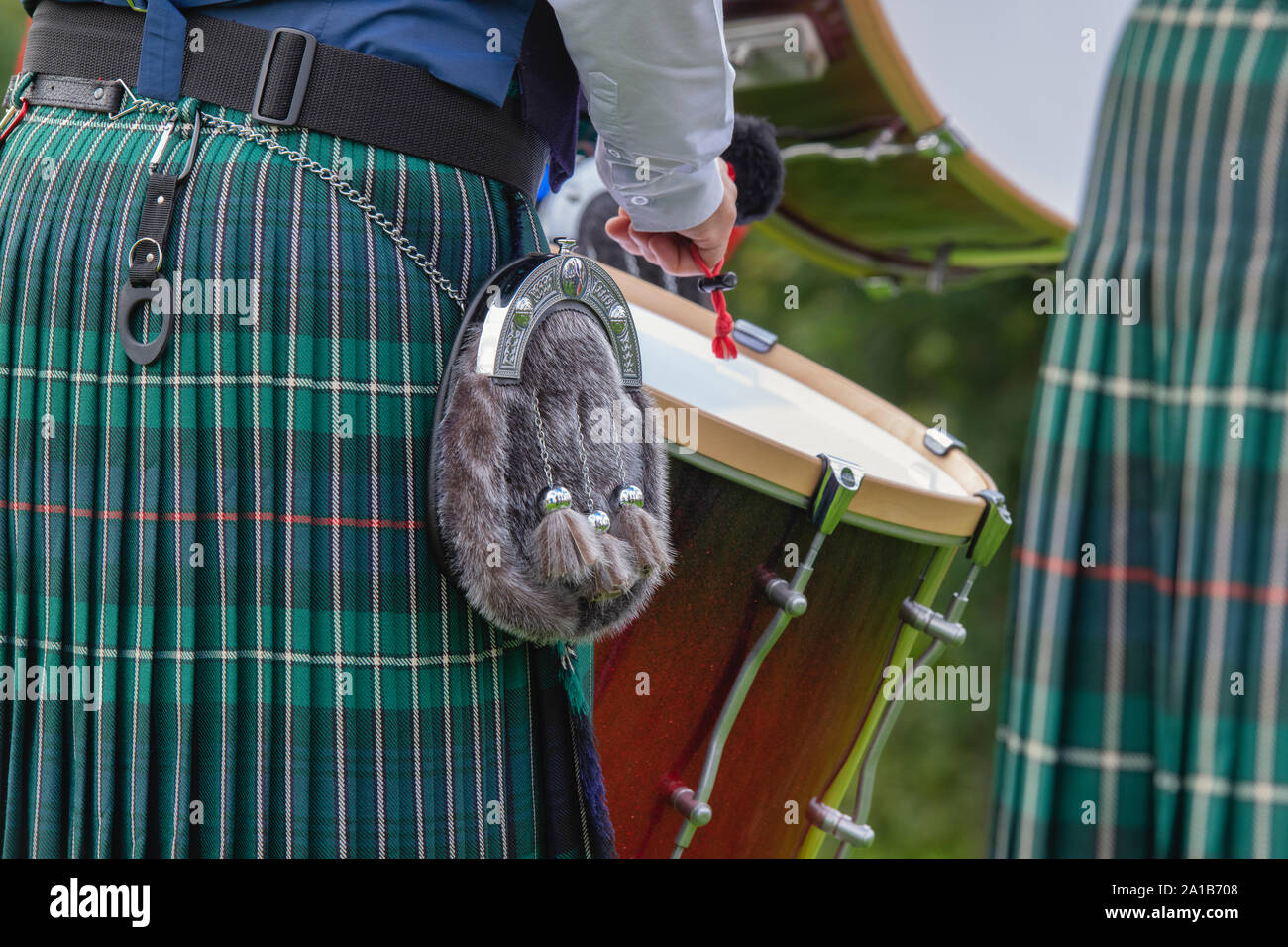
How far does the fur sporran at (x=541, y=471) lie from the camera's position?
1051 millimetres

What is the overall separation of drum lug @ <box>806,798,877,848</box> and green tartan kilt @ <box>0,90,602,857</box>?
0.67m

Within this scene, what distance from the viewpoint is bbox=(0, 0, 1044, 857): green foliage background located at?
17.4ft

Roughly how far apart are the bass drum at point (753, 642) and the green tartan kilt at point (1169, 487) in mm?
457

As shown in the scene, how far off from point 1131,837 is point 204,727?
0.69 meters

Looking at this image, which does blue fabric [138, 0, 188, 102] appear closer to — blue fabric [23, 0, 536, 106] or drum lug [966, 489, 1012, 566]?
blue fabric [23, 0, 536, 106]

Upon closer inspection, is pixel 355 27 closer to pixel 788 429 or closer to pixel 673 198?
pixel 673 198

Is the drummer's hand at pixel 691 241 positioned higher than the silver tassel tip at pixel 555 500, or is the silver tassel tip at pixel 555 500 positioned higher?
the drummer's hand at pixel 691 241

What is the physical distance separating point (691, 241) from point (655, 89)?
24cm

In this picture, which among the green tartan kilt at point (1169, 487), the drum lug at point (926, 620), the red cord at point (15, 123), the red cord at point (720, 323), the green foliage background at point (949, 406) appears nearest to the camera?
the green tartan kilt at point (1169, 487)

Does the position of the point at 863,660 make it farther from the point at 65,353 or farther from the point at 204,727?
the point at 65,353

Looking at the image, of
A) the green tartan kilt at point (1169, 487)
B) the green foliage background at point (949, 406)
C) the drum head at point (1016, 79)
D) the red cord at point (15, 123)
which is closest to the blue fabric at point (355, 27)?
the red cord at point (15, 123)

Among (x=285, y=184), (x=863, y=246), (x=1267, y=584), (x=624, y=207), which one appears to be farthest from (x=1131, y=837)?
(x=863, y=246)

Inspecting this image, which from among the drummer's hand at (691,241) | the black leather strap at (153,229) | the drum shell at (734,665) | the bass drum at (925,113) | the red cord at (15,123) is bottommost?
the drum shell at (734,665)

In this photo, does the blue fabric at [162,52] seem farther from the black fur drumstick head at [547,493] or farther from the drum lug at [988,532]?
the drum lug at [988,532]
